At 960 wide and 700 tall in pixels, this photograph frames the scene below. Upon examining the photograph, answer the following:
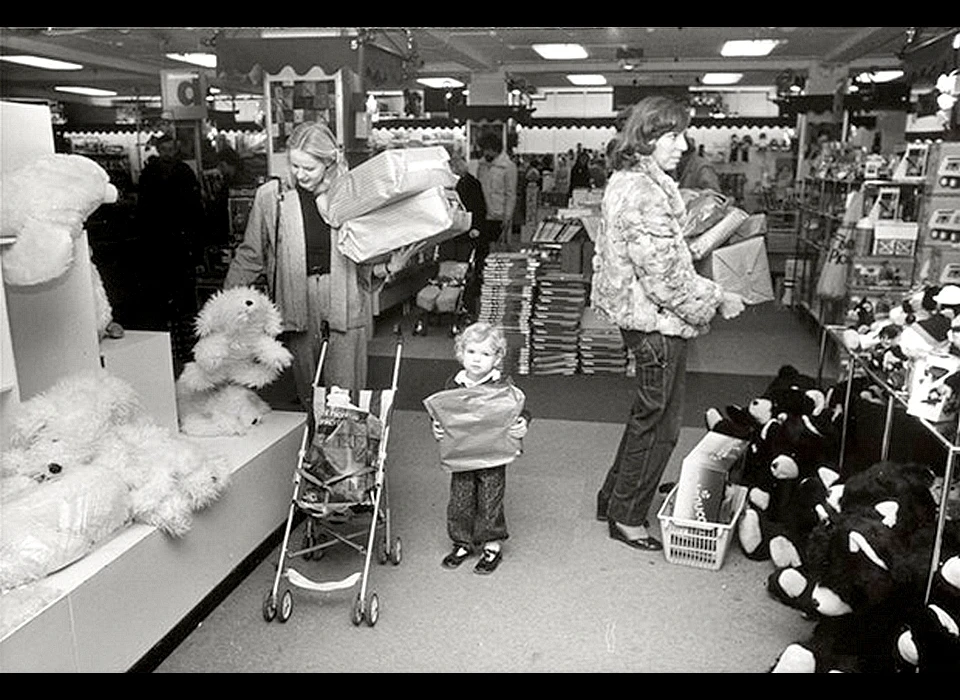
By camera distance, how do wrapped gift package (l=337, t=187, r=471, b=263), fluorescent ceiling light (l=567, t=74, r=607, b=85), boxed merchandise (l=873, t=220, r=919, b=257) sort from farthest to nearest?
1. fluorescent ceiling light (l=567, t=74, r=607, b=85)
2. boxed merchandise (l=873, t=220, r=919, b=257)
3. wrapped gift package (l=337, t=187, r=471, b=263)

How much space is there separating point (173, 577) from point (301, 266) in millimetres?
1367

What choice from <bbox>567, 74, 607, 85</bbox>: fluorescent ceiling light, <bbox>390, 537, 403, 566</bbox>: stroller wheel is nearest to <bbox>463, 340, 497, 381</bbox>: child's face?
<bbox>390, 537, 403, 566</bbox>: stroller wheel

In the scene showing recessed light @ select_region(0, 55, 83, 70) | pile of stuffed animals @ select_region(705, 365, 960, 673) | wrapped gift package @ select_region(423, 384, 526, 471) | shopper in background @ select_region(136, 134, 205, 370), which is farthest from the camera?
recessed light @ select_region(0, 55, 83, 70)

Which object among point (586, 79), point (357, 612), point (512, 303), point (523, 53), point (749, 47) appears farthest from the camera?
point (586, 79)

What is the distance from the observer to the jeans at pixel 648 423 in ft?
11.0

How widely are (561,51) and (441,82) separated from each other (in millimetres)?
5133

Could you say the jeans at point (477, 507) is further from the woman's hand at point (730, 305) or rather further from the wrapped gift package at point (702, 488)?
the woman's hand at point (730, 305)

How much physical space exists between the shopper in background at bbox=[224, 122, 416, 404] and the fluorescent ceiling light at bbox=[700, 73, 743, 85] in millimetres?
13275

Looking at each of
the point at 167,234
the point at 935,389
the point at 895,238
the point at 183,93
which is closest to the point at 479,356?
the point at 935,389

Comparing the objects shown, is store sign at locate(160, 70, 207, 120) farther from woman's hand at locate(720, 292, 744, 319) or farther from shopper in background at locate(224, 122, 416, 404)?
woman's hand at locate(720, 292, 744, 319)

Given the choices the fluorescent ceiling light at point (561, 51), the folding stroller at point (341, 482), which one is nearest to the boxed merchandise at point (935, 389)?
the folding stroller at point (341, 482)

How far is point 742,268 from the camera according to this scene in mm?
3746

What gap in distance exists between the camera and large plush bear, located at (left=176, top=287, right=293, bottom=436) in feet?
11.2

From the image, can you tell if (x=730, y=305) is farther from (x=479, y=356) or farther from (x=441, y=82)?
(x=441, y=82)
